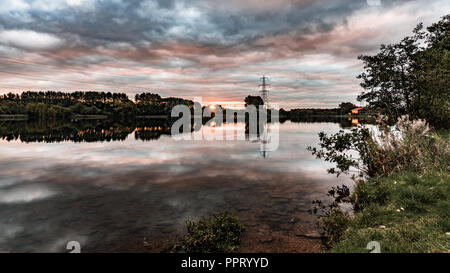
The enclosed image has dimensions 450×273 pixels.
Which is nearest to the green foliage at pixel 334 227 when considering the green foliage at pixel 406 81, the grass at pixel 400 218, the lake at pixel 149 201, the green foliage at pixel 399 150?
the grass at pixel 400 218

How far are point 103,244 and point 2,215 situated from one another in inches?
282

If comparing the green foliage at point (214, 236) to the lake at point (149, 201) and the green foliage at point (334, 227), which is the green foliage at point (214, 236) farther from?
the green foliage at point (334, 227)

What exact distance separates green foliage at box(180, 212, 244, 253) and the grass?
3515 millimetres

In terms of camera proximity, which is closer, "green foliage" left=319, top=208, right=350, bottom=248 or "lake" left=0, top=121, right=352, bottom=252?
"green foliage" left=319, top=208, right=350, bottom=248

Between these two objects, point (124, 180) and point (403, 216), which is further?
point (124, 180)

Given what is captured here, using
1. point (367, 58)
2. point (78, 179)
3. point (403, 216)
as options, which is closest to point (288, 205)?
point (403, 216)

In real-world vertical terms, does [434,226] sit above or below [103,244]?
above

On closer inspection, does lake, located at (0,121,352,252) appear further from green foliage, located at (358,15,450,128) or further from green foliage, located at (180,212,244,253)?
green foliage, located at (358,15,450,128)

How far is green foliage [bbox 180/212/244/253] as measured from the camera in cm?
852

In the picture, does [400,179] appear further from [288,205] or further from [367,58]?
[367,58]

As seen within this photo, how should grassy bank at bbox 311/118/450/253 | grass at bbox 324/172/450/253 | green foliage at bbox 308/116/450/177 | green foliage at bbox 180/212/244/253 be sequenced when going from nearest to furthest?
grass at bbox 324/172/450/253 < grassy bank at bbox 311/118/450/253 < green foliage at bbox 180/212/244/253 < green foliage at bbox 308/116/450/177

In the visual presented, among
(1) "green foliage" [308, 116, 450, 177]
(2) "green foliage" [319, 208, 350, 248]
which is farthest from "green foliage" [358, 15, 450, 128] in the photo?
(2) "green foliage" [319, 208, 350, 248]

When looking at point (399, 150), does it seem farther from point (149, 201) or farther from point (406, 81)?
point (406, 81)

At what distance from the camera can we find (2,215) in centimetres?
1184
